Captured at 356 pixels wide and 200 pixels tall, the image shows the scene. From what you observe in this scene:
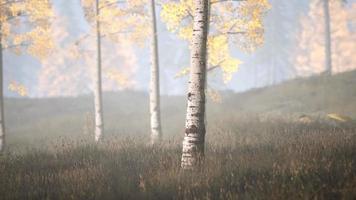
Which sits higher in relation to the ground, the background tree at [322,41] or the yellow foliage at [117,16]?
the background tree at [322,41]

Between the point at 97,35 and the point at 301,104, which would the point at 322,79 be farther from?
the point at 97,35

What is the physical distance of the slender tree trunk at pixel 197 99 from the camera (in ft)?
25.2

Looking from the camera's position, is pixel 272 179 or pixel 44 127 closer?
pixel 272 179

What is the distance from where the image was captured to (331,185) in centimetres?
548

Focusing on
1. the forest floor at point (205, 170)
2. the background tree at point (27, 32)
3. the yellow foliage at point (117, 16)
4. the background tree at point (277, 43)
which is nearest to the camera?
the forest floor at point (205, 170)

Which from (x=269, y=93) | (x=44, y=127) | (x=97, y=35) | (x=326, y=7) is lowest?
(x=44, y=127)

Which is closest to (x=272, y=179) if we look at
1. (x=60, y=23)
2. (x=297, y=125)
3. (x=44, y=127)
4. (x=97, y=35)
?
(x=297, y=125)

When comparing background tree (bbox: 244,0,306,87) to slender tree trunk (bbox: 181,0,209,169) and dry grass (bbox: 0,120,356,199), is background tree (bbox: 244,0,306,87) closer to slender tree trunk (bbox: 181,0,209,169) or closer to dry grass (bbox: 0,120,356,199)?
dry grass (bbox: 0,120,356,199)

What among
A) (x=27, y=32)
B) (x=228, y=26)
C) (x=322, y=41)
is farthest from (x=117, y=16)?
(x=322, y=41)

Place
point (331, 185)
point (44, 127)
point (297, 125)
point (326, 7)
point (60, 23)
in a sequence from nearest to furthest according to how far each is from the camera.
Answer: point (331, 185), point (297, 125), point (44, 127), point (326, 7), point (60, 23)

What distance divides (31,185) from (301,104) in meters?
17.6

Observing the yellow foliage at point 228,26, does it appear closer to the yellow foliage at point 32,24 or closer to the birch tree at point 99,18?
the birch tree at point 99,18

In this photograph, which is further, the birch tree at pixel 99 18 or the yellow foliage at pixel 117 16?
the birch tree at pixel 99 18

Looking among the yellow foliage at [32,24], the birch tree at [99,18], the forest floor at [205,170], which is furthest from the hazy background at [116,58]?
Answer: the forest floor at [205,170]
